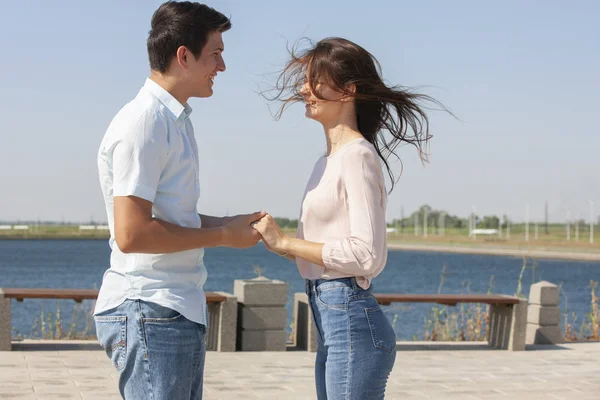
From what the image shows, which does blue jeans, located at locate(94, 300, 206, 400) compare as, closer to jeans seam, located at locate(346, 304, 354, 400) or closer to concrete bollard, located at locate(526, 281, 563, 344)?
jeans seam, located at locate(346, 304, 354, 400)

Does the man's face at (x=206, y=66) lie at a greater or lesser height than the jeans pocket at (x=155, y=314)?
greater

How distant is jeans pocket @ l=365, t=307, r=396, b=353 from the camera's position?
3.17m

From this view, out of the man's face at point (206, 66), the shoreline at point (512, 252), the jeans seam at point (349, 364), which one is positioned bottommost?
the shoreline at point (512, 252)

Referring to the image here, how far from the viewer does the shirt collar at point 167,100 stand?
9.79ft

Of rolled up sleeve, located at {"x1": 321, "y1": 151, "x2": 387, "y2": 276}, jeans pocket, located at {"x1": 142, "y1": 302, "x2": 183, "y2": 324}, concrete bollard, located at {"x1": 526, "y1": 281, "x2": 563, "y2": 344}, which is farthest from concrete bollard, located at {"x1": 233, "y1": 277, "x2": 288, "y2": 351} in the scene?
jeans pocket, located at {"x1": 142, "y1": 302, "x2": 183, "y2": 324}

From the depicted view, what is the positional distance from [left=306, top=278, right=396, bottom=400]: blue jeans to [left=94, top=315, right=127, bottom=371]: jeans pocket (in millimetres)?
723

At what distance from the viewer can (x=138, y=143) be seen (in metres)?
2.81

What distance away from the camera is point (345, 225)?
3.18 m

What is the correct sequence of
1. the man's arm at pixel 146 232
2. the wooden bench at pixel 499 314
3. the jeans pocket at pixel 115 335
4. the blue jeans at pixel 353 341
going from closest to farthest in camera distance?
the man's arm at pixel 146 232 < the jeans pocket at pixel 115 335 < the blue jeans at pixel 353 341 < the wooden bench at pixel 499 314

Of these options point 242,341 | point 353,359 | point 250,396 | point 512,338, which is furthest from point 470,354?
point 353,359

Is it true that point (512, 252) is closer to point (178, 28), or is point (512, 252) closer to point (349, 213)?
point (349, 213)

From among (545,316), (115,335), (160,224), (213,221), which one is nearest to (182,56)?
(160,224)

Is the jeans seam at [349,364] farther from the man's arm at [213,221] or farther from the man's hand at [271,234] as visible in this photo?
the man's arm at [213,221]

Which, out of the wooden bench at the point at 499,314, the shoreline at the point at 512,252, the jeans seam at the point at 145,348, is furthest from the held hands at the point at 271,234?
the shoreline at the point at 512,252
